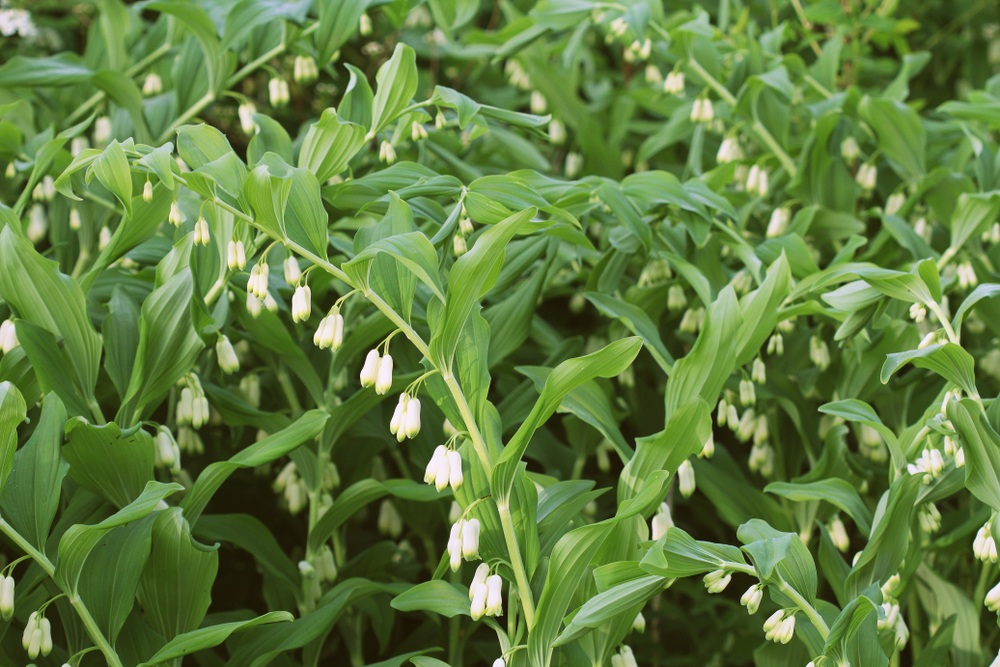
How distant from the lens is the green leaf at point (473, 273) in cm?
108

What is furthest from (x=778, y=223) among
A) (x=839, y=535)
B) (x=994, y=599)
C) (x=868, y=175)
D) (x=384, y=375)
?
(x=384, y=375)

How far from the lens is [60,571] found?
1180 millimetres

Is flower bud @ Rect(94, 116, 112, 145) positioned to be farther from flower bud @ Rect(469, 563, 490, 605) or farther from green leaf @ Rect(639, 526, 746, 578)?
green leaf @ Rect(639, 526, 746, 578)

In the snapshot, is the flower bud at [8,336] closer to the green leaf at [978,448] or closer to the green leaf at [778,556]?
the green leaf at [778,556]

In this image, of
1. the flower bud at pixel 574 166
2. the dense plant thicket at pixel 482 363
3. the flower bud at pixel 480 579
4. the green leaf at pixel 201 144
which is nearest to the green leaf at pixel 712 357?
the dense plant thicket at pixel 482 363

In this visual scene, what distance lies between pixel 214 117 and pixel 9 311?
111cm

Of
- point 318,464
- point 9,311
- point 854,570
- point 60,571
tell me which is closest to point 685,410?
point 854,570

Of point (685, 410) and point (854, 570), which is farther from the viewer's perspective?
point (854, 570)

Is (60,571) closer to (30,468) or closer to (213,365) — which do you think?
→ (30,468)

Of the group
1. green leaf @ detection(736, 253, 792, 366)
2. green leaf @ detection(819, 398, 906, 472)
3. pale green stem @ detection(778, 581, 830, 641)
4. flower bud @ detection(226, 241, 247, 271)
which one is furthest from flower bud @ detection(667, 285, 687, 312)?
flower bud @ detection(226, 241, 247, 271)

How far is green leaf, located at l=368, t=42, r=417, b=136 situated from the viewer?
54.7 inches

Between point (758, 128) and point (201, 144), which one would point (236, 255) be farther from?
point (758, 128)

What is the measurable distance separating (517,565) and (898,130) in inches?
45.3

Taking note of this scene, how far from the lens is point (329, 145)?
4.34 feet
